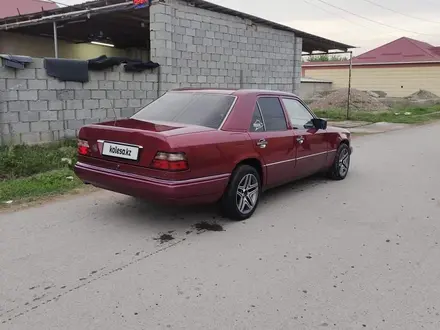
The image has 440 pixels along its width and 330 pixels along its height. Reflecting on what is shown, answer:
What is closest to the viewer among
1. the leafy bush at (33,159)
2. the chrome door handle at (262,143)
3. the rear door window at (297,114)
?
the chrome door handle at (262,143)

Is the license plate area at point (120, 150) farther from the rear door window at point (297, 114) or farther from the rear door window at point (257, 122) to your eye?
the rear door window at point (297, 114)

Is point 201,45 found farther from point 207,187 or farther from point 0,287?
point 0,287

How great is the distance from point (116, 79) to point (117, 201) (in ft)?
17.8

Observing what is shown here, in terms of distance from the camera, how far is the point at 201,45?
12.7 meters

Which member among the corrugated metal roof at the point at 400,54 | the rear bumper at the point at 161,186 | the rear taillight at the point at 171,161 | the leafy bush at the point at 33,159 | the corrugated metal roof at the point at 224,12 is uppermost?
the corrugated metal roof at the point at 400,54

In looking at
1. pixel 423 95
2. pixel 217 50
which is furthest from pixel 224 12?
pixel 423 95

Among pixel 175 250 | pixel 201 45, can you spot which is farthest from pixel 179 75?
pixel 175 250

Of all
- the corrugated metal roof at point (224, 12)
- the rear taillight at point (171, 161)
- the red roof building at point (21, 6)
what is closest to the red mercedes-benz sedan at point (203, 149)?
the rear taillight at point (171, 161)

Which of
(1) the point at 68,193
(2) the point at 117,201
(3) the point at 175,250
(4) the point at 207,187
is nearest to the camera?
(3) the point at 175,250

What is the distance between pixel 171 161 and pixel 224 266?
1.18 m

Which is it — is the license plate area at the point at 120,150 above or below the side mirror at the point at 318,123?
below

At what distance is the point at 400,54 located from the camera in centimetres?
4106

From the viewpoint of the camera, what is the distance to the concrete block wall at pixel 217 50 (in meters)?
11.4

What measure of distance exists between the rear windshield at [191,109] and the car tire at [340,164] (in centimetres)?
276
